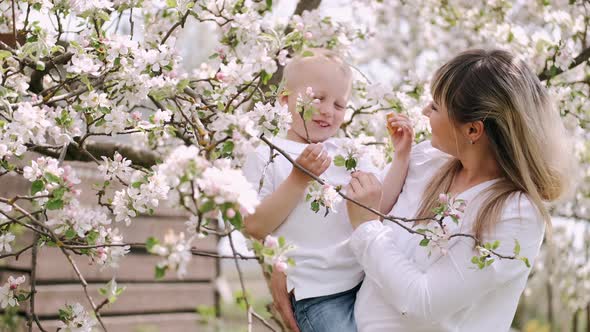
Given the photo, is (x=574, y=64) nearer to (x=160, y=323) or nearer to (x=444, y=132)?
(x=444, y=132)

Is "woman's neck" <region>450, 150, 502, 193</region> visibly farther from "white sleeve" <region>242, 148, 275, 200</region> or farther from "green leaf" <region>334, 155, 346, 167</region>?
"white sleeve" <region>242, 148, 275, 200</region>

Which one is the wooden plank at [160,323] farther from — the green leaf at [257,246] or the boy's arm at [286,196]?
the green leaf at [257,246]

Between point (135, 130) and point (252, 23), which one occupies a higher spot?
point (252, 23)

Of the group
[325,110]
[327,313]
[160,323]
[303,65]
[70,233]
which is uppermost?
[303,65]

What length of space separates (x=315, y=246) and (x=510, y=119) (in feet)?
2.04

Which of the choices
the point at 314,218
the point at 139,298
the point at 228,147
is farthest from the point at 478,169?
the point at 139,298

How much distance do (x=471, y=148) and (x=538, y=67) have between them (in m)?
1.22

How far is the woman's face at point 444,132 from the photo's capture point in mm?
2123

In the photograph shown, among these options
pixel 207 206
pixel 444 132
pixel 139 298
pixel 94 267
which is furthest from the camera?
pixel 139 298

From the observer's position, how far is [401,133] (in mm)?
2379

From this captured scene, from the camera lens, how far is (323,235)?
7.18ft

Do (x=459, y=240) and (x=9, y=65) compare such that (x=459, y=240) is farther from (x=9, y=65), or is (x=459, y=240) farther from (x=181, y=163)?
(x=9, y=65)

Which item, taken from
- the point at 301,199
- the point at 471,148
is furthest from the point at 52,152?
the point at 471,148

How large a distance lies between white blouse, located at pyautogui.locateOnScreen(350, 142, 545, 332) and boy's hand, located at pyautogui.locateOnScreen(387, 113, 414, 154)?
30cm
